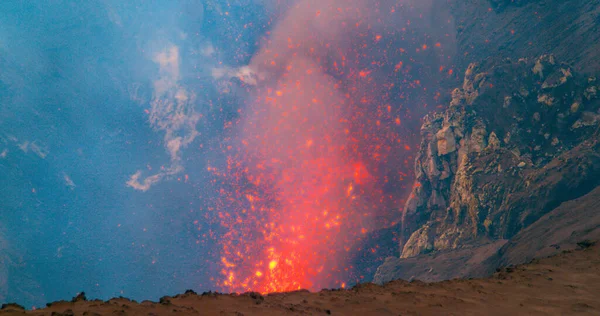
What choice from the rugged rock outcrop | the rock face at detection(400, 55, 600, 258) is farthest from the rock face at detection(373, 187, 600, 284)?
the rock face at detection(400, 55, 600, 258)

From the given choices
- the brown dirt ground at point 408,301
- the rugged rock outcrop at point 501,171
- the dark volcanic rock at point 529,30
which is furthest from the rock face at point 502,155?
the brown dirt ground at point 408,301

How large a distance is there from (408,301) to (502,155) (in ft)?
120

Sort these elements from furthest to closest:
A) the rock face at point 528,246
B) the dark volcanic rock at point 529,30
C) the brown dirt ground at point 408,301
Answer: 1. the dark volcanic rock at point 529,30
2. the rock face at point 528,246
3. the brown dirt ground at point 408,301

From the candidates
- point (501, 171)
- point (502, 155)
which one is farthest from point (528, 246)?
point (502, 155)

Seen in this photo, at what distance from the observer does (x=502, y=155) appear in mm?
39469

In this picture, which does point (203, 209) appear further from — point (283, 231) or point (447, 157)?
point (447, 157)

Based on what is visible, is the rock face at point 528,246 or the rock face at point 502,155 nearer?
the rock face at point 528,246

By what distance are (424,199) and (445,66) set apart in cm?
2248

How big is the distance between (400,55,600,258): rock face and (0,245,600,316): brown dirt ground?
87.1 ft

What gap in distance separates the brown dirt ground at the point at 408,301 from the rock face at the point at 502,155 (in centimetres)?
2654

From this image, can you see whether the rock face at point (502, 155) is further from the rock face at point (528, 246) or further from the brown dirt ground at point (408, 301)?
the brown dirt ground at point (408, 301)

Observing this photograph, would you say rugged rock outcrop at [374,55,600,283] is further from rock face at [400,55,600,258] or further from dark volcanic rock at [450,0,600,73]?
dark volcanic rock at [450,0,600,73]

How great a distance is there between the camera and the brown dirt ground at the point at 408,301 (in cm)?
795

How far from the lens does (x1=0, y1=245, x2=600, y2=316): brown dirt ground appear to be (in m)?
7.95
